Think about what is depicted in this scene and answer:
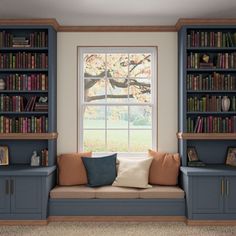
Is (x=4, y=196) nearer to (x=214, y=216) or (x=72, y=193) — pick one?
(x=72, y=193)

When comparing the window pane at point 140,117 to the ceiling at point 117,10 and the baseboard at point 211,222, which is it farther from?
the baseboard at point 211,222

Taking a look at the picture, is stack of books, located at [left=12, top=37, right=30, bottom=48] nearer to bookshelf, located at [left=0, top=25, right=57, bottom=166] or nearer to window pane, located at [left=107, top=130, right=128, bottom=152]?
bookshelf, located at [left=0, top=25, right=57, bottom=166]

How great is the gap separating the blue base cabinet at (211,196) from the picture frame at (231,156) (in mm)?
561

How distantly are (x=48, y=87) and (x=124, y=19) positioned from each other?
1.46 m

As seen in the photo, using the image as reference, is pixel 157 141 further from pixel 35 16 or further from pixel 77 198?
pixel 35 16

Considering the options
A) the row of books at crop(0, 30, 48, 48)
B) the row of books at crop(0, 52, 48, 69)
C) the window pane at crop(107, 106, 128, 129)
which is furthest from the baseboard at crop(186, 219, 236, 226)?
the row of books at crop(0, 30, 48, 48)

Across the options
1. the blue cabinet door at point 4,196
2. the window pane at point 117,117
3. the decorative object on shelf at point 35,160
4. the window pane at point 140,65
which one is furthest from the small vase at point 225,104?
the blue cabinet door at point 4,196

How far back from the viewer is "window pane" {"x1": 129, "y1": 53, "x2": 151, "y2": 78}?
6.20 metres

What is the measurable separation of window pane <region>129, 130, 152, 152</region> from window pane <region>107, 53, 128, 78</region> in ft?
3.02

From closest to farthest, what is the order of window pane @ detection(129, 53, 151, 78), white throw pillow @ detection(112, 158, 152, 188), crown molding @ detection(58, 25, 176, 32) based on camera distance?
white throw pillow @ detection(112, 158, 152, 188) < crown molding @ detection(58, 25, 176, 32) < window pane @ detection(129, 53, 151, 78)

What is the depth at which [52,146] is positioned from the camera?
581 cm

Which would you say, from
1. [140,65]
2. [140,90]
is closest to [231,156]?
[140,90]

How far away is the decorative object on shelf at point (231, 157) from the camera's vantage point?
5859 mm

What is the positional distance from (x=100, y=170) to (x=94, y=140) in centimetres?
67
